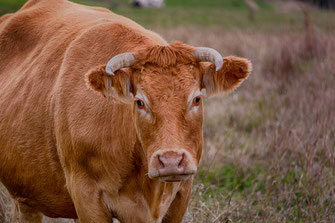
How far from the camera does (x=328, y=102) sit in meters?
6.86

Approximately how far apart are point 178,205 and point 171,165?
88cm

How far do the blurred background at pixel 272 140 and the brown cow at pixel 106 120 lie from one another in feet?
2.96

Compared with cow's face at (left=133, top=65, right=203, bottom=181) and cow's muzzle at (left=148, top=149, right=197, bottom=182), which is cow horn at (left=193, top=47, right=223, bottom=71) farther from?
cow's muzzle at (left=148, top=149, right=197, bottom=182)

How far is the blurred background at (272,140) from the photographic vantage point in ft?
15.0

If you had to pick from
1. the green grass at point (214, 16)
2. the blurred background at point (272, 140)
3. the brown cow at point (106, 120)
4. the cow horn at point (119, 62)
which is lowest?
the green grass at point (214, 16)

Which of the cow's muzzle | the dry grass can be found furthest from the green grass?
the cow's muzzle

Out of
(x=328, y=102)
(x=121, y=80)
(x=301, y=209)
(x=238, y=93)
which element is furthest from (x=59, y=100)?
(x=238, y=93)

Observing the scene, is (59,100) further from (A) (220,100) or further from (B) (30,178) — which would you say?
(A) (220,100)

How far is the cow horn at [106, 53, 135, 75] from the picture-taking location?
2.91m

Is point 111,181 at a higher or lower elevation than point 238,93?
higher

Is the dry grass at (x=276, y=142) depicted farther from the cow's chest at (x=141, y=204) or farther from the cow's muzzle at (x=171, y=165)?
the cow's muzzle at (x=171, y=165)

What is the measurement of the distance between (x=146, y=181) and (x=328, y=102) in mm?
4446

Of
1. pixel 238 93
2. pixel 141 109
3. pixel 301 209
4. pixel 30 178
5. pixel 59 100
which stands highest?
pixel 141 109

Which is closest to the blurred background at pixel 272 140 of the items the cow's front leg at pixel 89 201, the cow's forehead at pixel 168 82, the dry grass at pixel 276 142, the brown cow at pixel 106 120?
the dry grass at pixel 276 142
